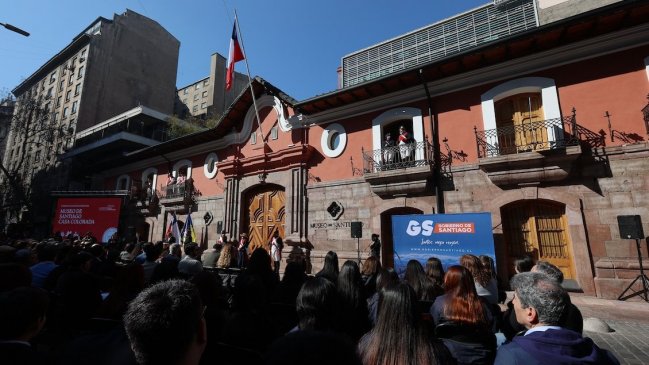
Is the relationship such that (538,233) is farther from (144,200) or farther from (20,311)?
(144,200)

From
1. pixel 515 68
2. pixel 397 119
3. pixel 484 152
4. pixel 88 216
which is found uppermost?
pixel 515 68

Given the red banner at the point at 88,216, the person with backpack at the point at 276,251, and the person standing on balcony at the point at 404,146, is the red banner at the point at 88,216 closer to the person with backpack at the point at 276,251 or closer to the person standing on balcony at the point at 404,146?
the person with backpack at the point at 276,251

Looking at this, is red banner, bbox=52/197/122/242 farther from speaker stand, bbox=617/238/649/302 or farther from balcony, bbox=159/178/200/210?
speaker stand, bbox=617/238/649/302

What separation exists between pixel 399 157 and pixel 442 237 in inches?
125

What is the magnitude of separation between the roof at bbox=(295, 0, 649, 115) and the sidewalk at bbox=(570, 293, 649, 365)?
676 cm

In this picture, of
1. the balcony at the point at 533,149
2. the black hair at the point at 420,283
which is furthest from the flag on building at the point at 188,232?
the black hair at the point at 420,283

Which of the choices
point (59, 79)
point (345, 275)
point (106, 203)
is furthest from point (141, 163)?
point (59, 79)

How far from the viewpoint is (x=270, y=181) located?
13836 millimetres

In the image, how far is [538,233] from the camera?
8734 millimetres

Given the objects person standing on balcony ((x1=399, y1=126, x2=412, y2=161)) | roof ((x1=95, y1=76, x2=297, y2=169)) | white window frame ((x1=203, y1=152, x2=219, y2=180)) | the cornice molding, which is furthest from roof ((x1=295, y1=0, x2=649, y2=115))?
white window frame ((x1=203, y1=152, x2=219, y2=180))

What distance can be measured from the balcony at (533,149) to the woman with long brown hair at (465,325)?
7.10 metres

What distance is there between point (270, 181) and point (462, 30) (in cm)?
1135

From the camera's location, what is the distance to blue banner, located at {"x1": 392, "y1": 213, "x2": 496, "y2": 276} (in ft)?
27.4

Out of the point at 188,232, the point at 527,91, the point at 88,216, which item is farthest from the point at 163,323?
the point at 88,216
